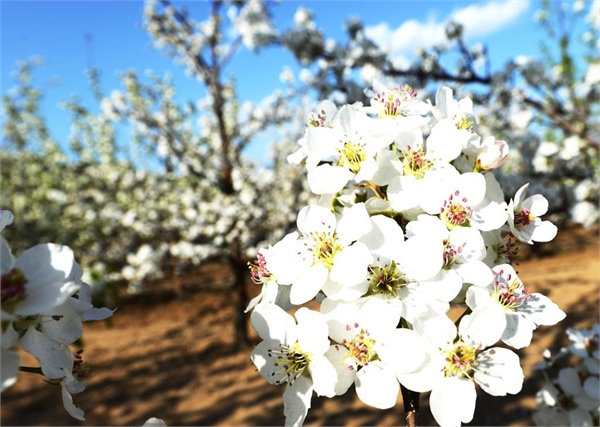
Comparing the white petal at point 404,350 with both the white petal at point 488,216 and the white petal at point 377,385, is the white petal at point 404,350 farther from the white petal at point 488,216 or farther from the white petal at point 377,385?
the white petal at point 488,216

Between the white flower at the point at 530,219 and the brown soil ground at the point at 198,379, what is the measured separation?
5.37ft

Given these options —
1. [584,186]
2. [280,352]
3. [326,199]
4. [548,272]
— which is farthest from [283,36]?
[548,272]

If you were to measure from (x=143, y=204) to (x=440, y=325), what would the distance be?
9002 millimetres

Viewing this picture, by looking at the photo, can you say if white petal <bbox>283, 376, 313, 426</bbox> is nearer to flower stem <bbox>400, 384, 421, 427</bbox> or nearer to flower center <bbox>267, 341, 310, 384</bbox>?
flower center <bbox>267, 341, 310, 384</bbox>

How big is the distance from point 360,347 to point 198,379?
18.3 ft

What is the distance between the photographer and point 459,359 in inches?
38.3

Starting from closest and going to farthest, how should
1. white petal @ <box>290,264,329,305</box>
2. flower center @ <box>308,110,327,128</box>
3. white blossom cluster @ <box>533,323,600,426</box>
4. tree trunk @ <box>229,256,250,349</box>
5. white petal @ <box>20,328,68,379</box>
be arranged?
white petal @ <box>20,328,68,379</box>
white petal @ <box>290,264,329,305</box>
flower center @ <box>308,110,327,128</box>
white blossom cluster @ <box>533,323,600,426</box>
tree trunk @ <box>229,256,250,349</box>

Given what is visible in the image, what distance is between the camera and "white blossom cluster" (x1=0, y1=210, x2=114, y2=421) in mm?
739

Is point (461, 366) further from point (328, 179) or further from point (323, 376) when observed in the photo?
point (328, 179)

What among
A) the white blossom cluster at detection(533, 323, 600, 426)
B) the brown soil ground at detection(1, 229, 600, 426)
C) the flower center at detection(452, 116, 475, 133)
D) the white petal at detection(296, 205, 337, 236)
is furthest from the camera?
the brown soil ground at detection(1, 229, 600, 426)

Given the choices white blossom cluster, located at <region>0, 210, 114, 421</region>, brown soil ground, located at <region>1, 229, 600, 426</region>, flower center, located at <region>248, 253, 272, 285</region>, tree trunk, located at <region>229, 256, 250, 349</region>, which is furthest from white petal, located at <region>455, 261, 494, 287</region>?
tree trunk, located at <region>229, 256, 250, 349</region>

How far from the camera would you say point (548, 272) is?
9211 millimetres

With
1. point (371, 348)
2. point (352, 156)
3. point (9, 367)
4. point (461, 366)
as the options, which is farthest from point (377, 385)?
point (9, 367)

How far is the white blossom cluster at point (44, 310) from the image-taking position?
739mm
